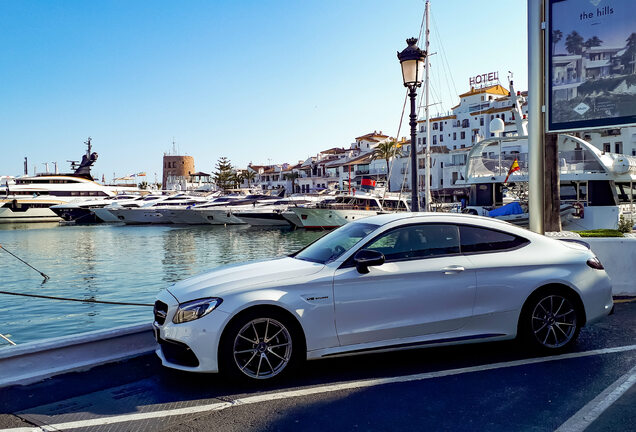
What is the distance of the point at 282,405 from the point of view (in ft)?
14.1

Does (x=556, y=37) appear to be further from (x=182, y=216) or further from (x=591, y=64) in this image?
(x=182, y=216)

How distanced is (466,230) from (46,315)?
37.9 feet

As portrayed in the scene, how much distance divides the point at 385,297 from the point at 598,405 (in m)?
1.89

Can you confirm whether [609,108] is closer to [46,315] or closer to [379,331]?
[379,331]

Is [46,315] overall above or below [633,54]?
below

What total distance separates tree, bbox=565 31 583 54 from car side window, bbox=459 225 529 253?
201 inches

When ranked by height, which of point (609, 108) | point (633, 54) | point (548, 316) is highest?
point (633, 54)

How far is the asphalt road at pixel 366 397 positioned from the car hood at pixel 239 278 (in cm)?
82

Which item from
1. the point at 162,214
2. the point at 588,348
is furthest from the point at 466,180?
the point at 162,214

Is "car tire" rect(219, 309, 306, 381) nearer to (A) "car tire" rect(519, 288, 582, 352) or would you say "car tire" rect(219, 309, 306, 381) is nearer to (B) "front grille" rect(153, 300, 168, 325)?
(B) "front grille" rect(153, 300, 168, 325)

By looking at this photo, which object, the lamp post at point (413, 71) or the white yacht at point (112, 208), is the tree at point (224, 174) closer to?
the white yacht at point (112, 208)

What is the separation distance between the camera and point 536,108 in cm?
967

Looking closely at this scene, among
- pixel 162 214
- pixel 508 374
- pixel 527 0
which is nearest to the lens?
pixel 508 374

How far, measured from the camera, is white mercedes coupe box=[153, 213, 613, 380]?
4715 mm
